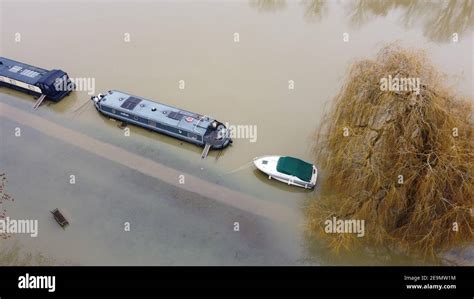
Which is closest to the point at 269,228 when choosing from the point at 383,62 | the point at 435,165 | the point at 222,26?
the point at 435,165

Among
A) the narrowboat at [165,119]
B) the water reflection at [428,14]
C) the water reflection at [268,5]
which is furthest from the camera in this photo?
the water reflection at [268,5]

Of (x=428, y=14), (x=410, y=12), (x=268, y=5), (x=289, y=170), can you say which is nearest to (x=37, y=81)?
(x=289, y=170)

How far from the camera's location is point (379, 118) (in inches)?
641

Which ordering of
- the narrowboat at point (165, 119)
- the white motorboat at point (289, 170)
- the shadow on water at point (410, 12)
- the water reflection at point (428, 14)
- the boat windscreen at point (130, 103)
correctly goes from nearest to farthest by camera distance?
the white motorboat at point (289, 170), the narrowboat at point (165, 119), the boat windscreen at point (130, 103), the water reflection at point (428, 14), the shadow on water at point (410, 12)

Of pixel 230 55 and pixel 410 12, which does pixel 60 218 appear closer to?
pixel 230 55

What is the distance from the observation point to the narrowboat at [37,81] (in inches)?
912

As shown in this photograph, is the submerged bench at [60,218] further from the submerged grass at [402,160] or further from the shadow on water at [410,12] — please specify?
the shadow on water at [410,12]

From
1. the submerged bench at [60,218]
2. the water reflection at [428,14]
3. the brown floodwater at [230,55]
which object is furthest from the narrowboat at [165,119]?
the water reflection at [428,14]

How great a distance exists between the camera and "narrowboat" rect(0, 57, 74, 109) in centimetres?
2317

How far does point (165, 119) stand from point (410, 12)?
20.8 meters

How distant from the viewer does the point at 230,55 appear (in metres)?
26.8

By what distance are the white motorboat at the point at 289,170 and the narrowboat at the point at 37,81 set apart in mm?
12244
